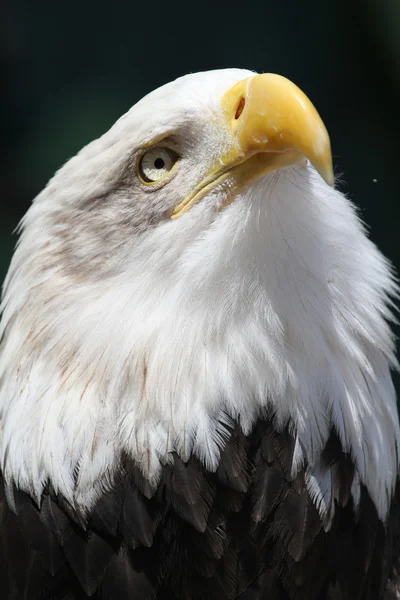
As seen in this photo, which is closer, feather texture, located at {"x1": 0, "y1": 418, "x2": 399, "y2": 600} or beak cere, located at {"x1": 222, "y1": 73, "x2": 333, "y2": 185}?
beak cere, located at {"x1": 222, "y1": 73, "x2": 333, "y2": 185}

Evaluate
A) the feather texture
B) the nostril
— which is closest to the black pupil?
the nostril

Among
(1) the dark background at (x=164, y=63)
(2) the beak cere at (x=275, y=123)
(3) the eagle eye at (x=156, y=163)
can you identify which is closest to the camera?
(2) the beak cere at (x=275, y=123)

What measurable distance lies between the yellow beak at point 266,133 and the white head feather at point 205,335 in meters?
0.03

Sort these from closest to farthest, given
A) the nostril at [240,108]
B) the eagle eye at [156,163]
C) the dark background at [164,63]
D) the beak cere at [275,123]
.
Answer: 1. the beak cere at [275,123]
2. the nostril at [240,108]
3. the eagle eye at [156,163]
4. the dark background at [164,63]

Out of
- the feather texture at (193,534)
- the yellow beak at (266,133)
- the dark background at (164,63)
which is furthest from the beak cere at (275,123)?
the dark background at (164,63)

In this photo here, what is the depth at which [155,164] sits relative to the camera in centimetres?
213

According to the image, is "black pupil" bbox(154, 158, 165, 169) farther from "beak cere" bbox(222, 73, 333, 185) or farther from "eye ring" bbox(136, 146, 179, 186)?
"beak cere" bbox(222, 73, 333, 185)

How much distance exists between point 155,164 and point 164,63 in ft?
8.05

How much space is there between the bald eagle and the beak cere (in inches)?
0.4

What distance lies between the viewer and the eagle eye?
6.96 ft

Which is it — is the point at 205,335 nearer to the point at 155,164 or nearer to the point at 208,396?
the point at 208,396

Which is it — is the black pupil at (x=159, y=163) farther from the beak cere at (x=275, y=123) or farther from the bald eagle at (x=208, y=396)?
the beak cere at (x=275, y=123)

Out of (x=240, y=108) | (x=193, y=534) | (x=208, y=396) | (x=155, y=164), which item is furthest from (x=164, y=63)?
(x=193, y=534)

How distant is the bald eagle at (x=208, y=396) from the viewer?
202 cm
